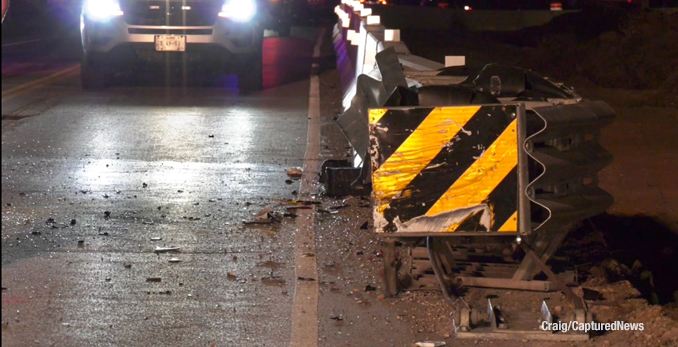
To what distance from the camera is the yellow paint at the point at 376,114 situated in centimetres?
517

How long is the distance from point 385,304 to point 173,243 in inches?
74.6

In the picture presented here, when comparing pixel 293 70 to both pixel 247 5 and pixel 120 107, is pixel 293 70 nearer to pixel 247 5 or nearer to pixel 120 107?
pixel 247 5

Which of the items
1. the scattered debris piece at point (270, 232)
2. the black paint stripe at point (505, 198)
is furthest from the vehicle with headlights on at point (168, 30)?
the black paint stripe at point (505, 198)

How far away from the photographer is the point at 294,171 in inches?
358

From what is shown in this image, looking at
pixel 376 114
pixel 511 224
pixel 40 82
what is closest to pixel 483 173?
pixel 511 224

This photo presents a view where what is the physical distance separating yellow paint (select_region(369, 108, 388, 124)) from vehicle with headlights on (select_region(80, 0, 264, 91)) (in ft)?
31.7

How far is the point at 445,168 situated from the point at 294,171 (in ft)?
13.3

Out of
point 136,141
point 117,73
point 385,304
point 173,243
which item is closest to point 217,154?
point 136,141

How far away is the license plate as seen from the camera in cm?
1445

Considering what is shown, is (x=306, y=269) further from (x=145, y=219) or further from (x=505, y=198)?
(x=145, y=219)

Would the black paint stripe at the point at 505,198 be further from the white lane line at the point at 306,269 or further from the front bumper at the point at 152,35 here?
the front bumper at the point at 152,35

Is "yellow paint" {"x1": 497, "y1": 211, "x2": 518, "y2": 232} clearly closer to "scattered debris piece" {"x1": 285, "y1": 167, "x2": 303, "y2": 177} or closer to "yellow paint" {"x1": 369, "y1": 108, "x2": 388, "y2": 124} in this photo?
"yellow paint" {"x1": 369, "y1": 108, "x2": 388, "y2": 124}

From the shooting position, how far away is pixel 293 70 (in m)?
18.0

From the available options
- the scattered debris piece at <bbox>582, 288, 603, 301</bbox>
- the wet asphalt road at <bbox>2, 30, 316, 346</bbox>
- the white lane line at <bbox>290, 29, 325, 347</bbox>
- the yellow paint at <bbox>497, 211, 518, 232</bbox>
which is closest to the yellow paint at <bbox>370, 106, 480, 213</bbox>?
the yellow paint at <bbox>497, 211, 518, 232</bbox>
